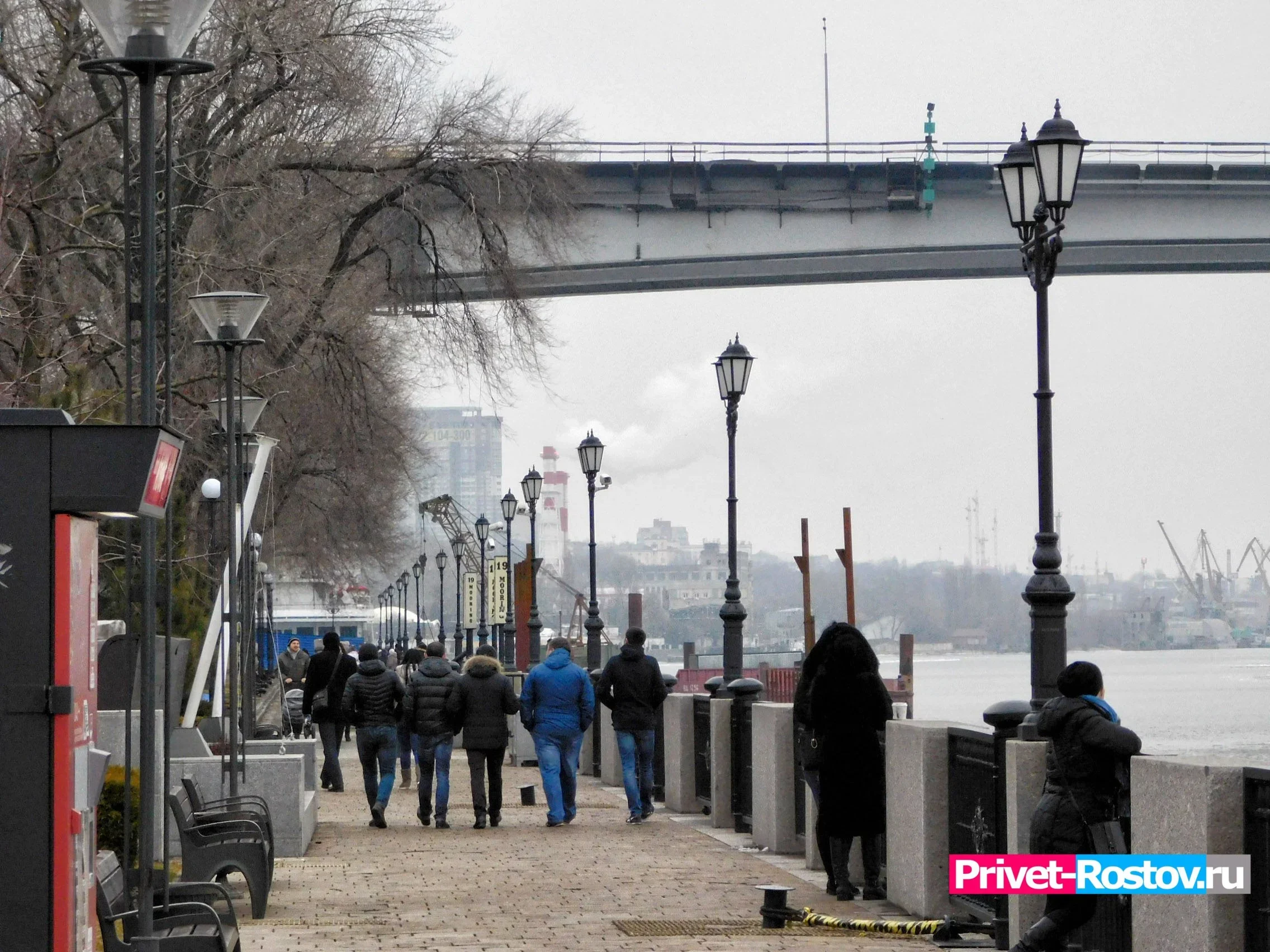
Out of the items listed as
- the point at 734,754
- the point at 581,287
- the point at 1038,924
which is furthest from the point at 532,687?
the point at 581,287

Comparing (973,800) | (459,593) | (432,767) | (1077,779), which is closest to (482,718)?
(432,767)

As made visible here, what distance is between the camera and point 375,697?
1966 centimetres

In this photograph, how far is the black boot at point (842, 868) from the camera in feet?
42.0

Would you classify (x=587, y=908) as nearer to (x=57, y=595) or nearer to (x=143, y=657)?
(x=143, y=657)

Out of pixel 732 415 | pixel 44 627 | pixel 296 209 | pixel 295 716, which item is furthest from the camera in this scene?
pixel 295 716

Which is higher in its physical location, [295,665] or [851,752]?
[851,752]

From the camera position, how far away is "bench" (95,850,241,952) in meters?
8.33

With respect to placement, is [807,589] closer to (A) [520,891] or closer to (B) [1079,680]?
(A) [520,891]

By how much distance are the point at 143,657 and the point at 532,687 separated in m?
11.3

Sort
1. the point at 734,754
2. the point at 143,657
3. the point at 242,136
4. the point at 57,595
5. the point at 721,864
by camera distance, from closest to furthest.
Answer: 1. the point at 57,595
2. the point at 143,657
3. the point at 721,864
4. the point at 734,754
5. the point at 242,136

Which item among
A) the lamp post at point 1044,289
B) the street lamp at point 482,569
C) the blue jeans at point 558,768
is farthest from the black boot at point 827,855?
the street lamp at point 482,569

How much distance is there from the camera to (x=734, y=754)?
18203mm

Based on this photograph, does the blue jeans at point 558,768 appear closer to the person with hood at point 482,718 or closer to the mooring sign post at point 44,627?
the person with hood at point 482,718

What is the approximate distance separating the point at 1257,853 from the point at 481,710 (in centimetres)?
1195
